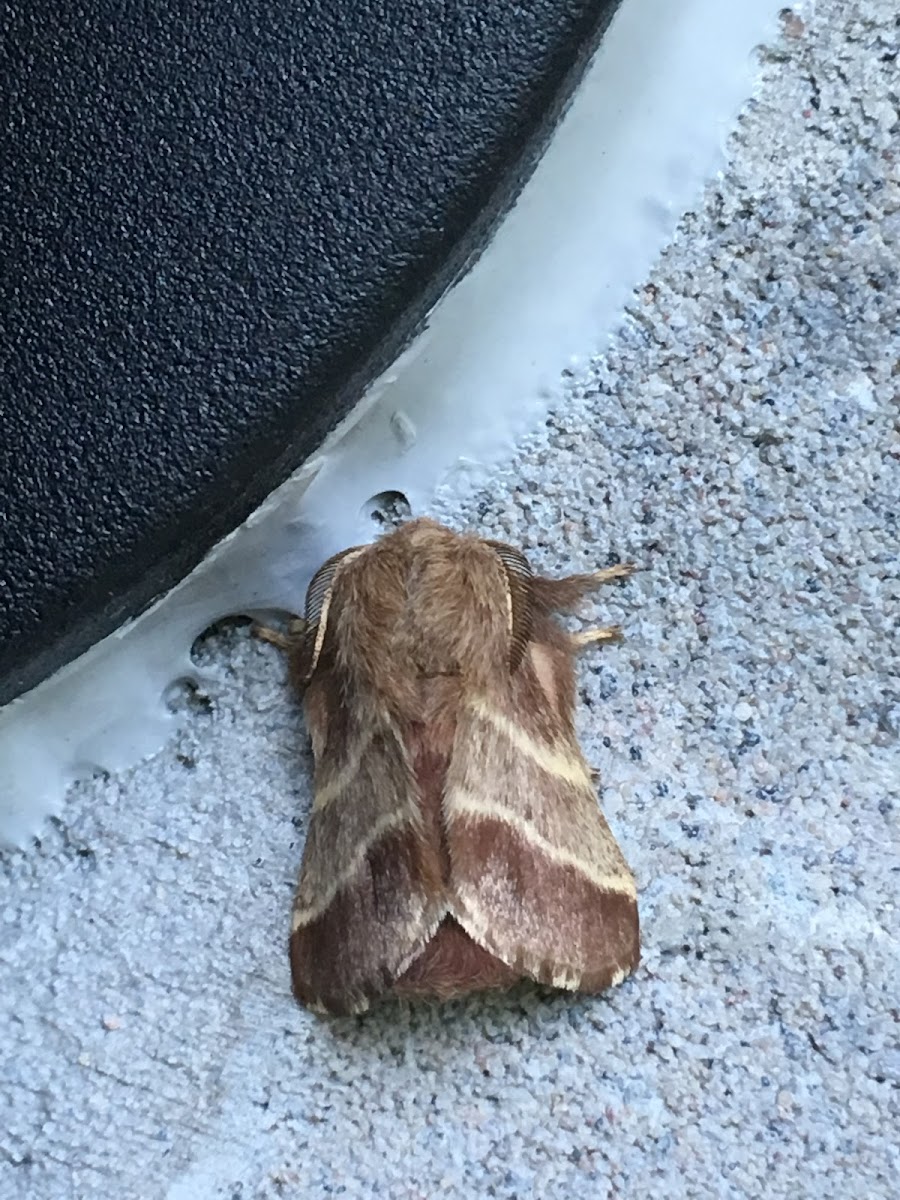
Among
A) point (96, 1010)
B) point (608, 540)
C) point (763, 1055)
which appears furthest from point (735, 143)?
point (96, 1010)

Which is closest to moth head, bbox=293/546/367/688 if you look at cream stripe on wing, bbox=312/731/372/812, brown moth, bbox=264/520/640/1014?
brown moth, bbox=264/520/640/1014

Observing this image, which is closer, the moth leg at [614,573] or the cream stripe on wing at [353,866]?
the cream stripe on wing at [353,866]

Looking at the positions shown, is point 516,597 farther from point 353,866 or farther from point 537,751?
point 353,866

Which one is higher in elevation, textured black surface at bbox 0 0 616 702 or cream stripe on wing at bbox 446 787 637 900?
textured black surface at bbox 0 0 616 702

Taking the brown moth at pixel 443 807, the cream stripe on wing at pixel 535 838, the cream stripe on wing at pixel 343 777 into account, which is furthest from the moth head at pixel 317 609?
the cream stripe on wing at pixel 535 838

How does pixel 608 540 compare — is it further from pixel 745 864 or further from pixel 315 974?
pixel 315 974

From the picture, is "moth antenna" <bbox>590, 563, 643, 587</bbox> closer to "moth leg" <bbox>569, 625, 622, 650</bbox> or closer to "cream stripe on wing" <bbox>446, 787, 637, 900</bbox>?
"moth leg" <bbox>569, 625, 622, 650</bbox>

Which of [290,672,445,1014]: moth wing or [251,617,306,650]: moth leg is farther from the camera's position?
[251,617,306,650]: moth leg

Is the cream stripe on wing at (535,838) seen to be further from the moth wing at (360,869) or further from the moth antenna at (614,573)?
the moth antenna at (614,573)

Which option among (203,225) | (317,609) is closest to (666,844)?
(317,609)
